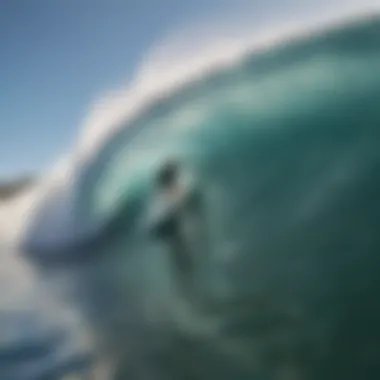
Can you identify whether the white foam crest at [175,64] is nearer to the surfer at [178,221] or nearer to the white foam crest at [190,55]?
the white foam crest at [190,55]

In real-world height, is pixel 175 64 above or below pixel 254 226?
above

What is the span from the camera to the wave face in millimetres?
1364

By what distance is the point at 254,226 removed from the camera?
1.41 metres

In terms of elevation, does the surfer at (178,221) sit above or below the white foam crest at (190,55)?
below

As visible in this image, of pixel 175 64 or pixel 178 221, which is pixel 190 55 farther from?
pixel 178 221

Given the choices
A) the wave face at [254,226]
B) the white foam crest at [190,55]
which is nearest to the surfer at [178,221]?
the wave face at [254,226]

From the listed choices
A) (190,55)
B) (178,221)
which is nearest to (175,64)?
(190,55)

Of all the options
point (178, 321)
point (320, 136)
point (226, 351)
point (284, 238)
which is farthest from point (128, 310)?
point (320, 136)

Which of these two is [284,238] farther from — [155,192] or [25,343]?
[25,343]

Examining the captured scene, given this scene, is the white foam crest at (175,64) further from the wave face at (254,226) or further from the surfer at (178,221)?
the surfer at (178,221)

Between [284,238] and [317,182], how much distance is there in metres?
0.12

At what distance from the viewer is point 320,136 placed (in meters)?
1.41

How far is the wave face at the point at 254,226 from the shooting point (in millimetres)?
1364

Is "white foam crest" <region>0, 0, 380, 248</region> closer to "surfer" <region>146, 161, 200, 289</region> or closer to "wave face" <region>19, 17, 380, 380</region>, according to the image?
"wave face" <region>19, 17, 380, 380</region>
